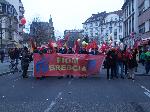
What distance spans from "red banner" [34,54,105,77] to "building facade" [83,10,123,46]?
95.8 m

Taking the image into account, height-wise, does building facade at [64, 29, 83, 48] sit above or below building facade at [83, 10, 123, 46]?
below

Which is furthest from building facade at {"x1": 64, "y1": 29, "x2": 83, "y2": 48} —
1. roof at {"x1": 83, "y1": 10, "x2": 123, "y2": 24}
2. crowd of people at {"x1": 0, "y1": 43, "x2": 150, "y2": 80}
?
roof at {"x1": 83, "y1": 10, "x2": 123, "y2": 24}

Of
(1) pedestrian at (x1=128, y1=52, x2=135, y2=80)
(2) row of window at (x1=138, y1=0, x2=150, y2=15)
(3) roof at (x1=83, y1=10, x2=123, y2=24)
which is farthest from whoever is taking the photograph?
(3) roof at (x1=83, y1=10, x2=123, y2=24)

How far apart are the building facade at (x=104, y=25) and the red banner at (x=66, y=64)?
95.8 m

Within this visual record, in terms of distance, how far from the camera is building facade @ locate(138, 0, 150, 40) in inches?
1928

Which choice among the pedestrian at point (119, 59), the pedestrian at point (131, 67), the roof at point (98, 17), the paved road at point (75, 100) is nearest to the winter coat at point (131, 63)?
the pedestrian at point (131, 67)

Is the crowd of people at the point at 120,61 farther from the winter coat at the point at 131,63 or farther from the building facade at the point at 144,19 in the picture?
the building facade at the point at 144,19

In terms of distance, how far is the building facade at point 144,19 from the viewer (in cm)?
4897

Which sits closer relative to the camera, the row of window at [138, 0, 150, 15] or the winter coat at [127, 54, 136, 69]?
the winter coat at [127, 54, 136, 69]

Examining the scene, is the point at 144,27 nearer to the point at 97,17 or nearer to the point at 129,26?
the point at 129,26

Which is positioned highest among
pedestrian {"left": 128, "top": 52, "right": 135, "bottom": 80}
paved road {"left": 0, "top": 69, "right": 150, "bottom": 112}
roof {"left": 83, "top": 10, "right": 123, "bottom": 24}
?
roof {"left": 83, "top": 10, "right": 123, "bottom": 24}

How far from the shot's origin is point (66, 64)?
22734 mm

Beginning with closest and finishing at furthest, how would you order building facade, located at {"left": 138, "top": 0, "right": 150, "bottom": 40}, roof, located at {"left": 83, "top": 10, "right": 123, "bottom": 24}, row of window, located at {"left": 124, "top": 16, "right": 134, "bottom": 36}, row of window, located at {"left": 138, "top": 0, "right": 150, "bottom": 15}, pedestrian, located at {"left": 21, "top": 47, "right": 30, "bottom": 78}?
pedestrian, located at {"left": 21, "top": 47, "right": 30, "bottom": 78}, building facade, located at {"left": 138, "top": 0, "right": 150, "bottom": 40}, row of window, located at {"left": 138, "top": 0, "right": 150, "bottom": 15}, row of window, located at {"left": 124, "top": 16, "right": 134, "bottom": 36}, roof, located at {"left": 83, "top": 10, "right": 123, "bottom": 24}

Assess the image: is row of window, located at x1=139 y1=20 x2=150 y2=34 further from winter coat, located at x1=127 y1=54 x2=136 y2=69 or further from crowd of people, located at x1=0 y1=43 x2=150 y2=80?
winter coat, located at x1=127 y1=54 x2=136 y2=69
